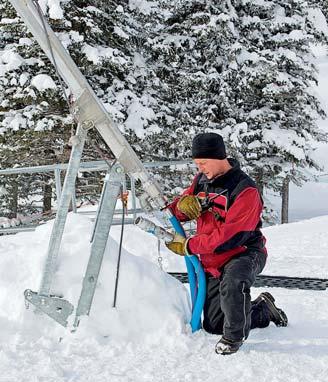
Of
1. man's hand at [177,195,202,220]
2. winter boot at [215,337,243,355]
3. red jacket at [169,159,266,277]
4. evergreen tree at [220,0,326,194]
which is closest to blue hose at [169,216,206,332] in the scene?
red jacket at [169,159,266,277]

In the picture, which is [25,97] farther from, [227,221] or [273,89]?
[227,221]

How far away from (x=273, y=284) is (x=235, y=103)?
520 inches

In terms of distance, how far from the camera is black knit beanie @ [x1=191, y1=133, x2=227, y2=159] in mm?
3406

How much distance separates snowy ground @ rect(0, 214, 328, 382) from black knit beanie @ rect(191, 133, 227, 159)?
2.94 feet

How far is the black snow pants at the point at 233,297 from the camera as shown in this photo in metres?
3.19

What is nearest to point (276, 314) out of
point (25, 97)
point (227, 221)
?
point (227, 221)

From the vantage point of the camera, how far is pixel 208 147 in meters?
3.41

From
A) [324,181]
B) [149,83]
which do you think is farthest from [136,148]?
[324,181]

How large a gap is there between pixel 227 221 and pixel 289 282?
230cm

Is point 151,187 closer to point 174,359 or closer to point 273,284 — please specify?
point 174,359

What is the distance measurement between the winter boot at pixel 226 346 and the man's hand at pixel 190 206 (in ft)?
2.72

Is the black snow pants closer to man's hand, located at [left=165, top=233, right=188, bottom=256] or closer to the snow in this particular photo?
man's hand, located at [left=165, top=233, right=188, bottom=256]

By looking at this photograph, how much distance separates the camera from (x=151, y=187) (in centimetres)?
350

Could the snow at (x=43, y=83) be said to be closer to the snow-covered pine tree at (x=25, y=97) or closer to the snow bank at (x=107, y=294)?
the snow-covered pine tree at (x=25, y=97)
